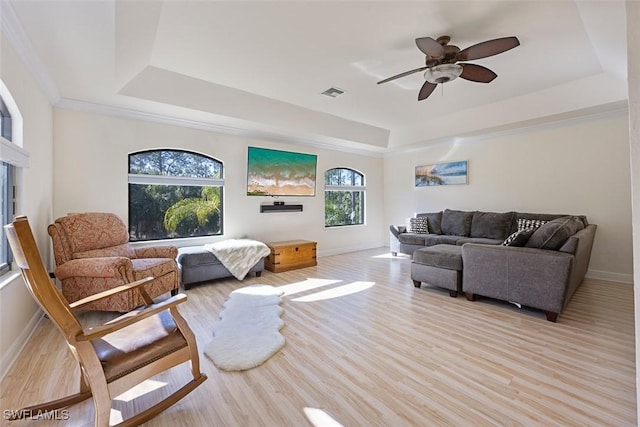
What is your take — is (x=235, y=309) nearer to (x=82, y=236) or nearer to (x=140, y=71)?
(x=82, y=236)

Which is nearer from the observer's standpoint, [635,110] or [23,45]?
[635,110]

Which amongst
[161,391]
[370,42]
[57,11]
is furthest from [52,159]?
[370,42]

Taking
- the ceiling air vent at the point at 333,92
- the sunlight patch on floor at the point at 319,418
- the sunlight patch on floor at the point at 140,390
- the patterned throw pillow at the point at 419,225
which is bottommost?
the sunlight patch on floor at the point at 140,390

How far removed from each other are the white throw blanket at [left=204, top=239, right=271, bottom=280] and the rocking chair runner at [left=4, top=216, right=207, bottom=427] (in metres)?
2.29

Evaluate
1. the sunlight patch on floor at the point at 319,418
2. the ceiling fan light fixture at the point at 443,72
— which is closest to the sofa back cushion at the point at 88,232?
the sunlight patch on floor at the point at 319,418

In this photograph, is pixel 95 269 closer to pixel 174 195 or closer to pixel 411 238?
pixel 174 195

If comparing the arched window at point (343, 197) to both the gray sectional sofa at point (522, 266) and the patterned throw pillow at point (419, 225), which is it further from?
the gray sectional sofa at point (522, 266)

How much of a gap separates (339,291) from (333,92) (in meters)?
2.77

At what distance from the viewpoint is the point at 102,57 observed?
260 cm

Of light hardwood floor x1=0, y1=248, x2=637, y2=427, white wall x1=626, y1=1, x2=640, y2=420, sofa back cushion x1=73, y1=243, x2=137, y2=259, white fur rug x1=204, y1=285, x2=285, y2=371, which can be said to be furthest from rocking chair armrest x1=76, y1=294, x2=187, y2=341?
white wall x1=626, y1=1, x2=640, y2=420

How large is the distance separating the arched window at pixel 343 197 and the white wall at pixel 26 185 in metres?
4.52

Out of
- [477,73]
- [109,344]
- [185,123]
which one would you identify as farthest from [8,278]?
[477,73]

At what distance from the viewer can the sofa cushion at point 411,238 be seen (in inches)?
→ 217

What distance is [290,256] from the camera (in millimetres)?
5016
